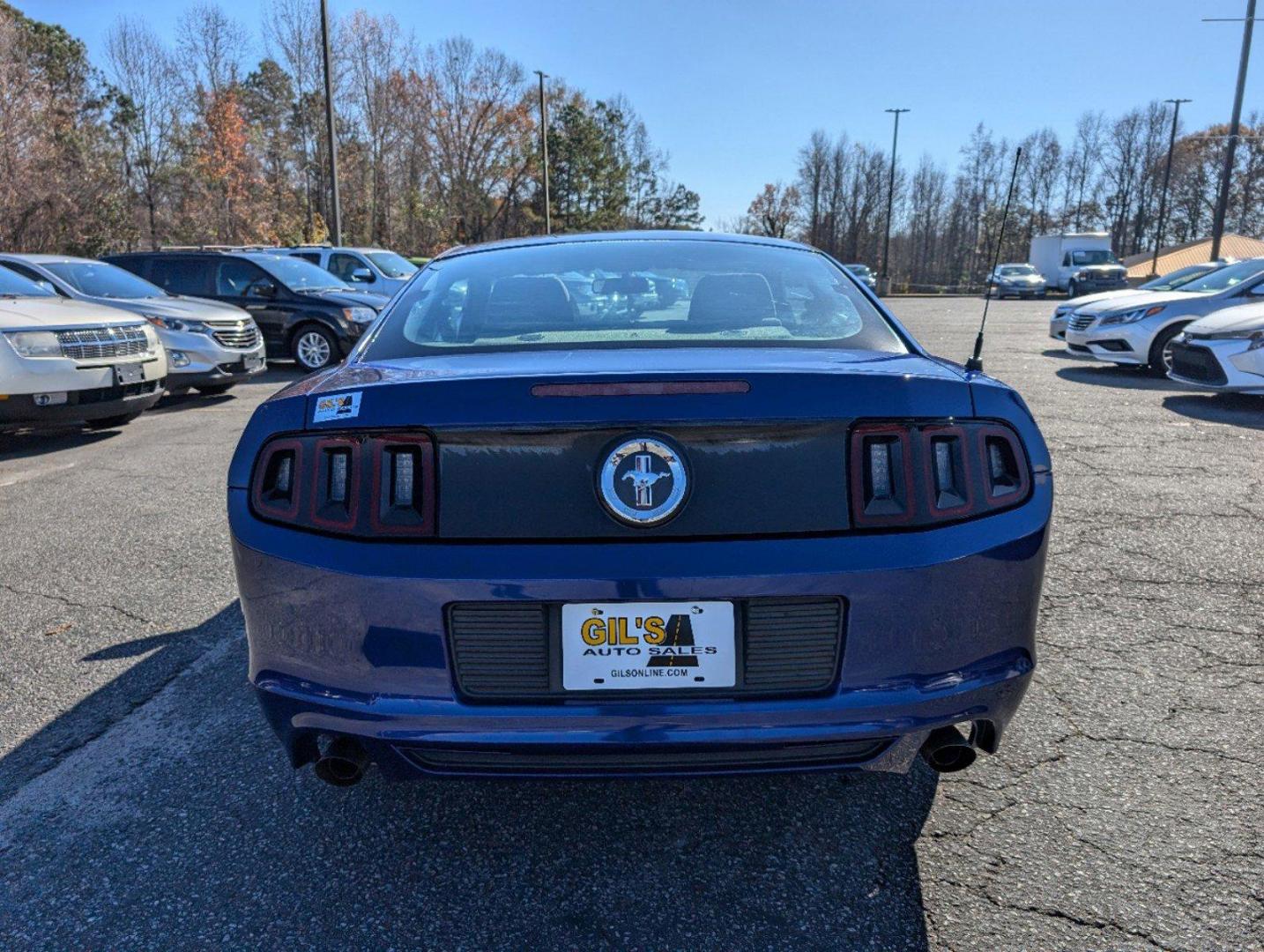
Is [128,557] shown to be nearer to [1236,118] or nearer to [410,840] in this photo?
[410,840]

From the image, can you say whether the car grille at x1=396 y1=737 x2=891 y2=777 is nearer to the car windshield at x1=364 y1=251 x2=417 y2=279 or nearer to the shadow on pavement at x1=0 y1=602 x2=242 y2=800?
the shadow on pavement at x1=0 y1=602 x2=242 y2=800

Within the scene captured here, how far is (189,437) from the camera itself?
7766mm


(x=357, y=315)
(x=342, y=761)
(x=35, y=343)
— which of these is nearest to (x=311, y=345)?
(x=357, y=315)

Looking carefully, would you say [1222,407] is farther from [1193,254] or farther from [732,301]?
[1193,254]

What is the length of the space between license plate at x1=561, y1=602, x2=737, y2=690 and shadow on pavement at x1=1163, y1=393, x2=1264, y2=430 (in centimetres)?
781

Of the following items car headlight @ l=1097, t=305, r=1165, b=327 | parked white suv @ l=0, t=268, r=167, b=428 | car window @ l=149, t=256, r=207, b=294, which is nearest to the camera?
parked white suv @ l=0, t=268, r=167, b=428

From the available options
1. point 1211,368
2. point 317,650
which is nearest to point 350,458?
point 317,650

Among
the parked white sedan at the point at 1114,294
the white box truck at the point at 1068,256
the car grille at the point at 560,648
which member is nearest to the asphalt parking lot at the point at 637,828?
the car grille at the point at 560,648

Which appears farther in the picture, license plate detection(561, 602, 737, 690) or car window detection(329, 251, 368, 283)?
car window detection(329, 251, 368, 283)

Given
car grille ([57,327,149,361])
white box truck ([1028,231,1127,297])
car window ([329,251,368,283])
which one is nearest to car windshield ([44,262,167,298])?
car grille ([57,327,149,361])

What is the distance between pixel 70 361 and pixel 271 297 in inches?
212

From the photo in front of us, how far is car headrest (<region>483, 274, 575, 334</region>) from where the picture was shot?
254cm

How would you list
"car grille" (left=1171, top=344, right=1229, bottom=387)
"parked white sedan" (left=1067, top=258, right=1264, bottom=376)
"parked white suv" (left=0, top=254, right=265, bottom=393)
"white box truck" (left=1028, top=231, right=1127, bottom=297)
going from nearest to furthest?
1. "car grille" (left=1171, top=344, right=1229, bottom=387)
2. "parked white suv" (left=0, top=254, right=265, bottom=393)
3. "parked white sedan" (left=1067, top=258, right=1264, bottom=376)
4. "white box truck" (left=1028, top=231, right=1127, bottom=297)

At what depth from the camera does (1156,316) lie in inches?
447
